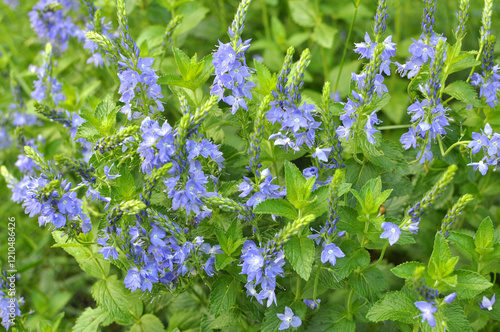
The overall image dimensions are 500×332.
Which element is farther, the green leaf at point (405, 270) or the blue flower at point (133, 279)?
the blue flower at point (133, 279)

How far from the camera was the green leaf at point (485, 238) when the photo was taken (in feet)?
6.91

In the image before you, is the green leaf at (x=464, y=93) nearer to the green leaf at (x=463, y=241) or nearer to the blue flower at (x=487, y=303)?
the green leaf at (x=463, y=241)

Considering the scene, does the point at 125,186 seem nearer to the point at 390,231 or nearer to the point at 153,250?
the point at 153,250

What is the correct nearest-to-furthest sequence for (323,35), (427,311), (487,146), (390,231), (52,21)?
1. (427,311)
2. (390,231)
3. (487,146)
4. (52,21)
5. (323,35)

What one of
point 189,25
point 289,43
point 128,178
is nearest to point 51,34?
point 189,25

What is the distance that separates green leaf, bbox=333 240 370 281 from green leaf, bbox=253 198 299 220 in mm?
300

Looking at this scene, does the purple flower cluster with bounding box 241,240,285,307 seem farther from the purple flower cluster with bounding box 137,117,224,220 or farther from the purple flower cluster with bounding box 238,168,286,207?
the purple flower cluster with bounding box 137,117,224,220

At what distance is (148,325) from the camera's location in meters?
2.55

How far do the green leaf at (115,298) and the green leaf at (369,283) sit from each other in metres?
1.10

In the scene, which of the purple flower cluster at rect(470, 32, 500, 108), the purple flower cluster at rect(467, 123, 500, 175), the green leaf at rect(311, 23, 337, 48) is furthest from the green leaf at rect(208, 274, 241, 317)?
the green leaf at rect(311, 23, 337, 48)

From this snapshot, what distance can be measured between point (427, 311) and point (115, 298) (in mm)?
1461

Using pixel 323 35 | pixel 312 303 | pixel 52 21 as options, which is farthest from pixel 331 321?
pixel 52 21

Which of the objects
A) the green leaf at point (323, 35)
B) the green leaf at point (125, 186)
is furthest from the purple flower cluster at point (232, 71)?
the green leaf at point (323, 35)

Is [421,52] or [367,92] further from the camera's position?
[421,52]
